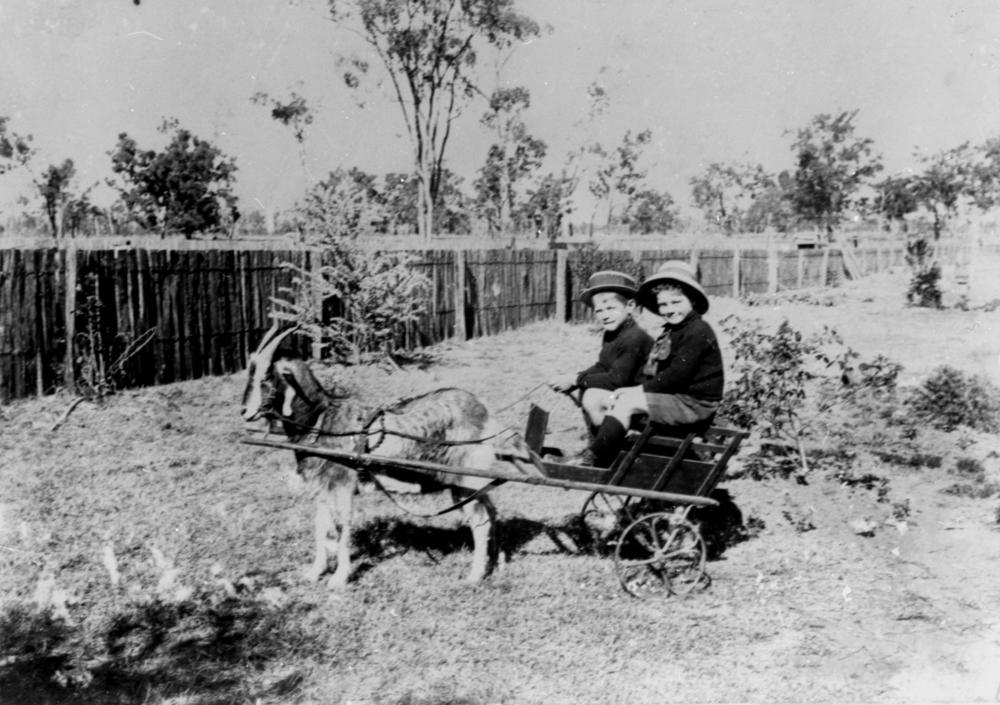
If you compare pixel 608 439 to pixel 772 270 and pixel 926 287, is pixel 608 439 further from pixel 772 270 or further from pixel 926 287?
pixel 772 270

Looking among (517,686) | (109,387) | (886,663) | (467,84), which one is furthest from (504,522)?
(467,84)

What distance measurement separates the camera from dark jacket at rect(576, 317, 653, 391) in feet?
18.1

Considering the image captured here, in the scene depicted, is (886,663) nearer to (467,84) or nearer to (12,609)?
(12,609)

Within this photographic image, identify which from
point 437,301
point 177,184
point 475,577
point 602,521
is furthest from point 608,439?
point 177,184

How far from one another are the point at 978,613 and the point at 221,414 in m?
7.89

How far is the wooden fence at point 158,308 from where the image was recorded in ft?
29.6

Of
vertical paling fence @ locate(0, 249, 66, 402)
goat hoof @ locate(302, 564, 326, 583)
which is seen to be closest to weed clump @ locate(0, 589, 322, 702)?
goat hoof @ locate(302, 564, 326, 583)

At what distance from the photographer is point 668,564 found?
535 cm

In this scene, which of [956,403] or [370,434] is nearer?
[370,434]

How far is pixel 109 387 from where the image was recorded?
31.4 feet

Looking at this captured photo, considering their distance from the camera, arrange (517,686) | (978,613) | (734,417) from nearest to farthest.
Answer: (517,686)
(978,613)
(734,417)

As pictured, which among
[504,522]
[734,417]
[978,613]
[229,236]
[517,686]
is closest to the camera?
[517,686]

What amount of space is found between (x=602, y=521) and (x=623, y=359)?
1.73 metres

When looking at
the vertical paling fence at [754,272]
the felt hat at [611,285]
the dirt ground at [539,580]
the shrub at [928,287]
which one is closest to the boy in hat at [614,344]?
the felt hat at [611,285]
